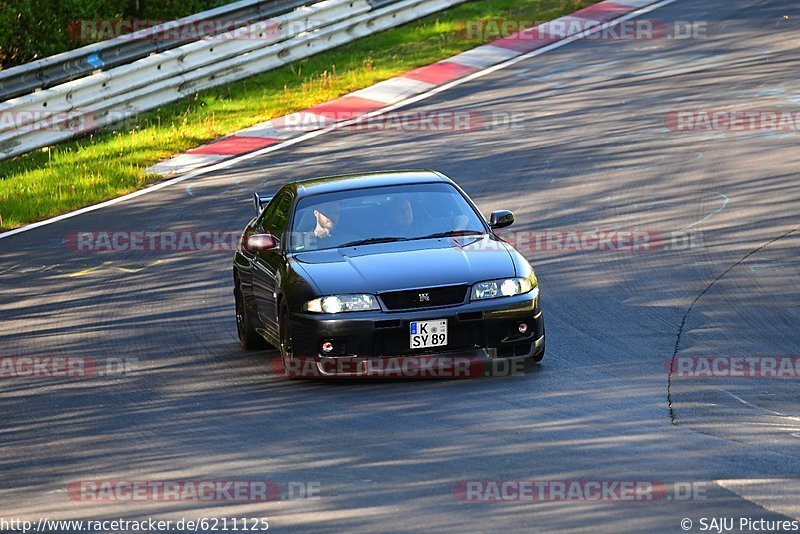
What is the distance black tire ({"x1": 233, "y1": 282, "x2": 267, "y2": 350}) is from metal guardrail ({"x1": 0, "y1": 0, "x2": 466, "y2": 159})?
949 cm

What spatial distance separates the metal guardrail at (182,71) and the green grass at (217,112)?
18 cm

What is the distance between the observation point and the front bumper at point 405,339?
9.88m

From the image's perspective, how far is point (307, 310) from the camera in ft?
33.0

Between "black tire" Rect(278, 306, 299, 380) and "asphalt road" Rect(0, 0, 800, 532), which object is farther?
"black tire" Rect(278, 306, 299, 380)

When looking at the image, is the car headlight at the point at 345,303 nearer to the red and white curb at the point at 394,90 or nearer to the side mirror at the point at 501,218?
the side mirror at the point at 501,218

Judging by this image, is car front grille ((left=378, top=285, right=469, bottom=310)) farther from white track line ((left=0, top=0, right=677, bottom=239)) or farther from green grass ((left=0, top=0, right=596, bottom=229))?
green grass ((left=0, top=0, right=596, bottom=229))

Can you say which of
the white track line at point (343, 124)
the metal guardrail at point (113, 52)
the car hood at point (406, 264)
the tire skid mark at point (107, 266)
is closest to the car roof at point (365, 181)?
the car hood at point (406, 264)

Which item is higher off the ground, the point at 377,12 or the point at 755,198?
the point at 377,12

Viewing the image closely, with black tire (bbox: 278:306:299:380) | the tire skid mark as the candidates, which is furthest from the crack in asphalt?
the tire skid mark

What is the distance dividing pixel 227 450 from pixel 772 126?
12258 millimetres

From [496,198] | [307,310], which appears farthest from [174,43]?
[307,310]

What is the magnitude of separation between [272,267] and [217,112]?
11.7 meters

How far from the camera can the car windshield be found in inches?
434

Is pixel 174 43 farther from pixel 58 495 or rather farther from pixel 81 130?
pixel 58 495
